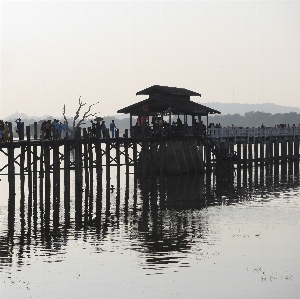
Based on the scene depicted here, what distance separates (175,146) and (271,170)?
15.0 m

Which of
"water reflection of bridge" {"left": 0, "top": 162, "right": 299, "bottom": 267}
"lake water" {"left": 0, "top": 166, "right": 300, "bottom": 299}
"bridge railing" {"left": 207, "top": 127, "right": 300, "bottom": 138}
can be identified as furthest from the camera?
"bridge railing" {"left": 207, "top": 127, "right": 300, "bottom": 138}

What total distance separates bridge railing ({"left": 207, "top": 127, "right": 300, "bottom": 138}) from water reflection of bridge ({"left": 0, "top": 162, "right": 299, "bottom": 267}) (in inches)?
223

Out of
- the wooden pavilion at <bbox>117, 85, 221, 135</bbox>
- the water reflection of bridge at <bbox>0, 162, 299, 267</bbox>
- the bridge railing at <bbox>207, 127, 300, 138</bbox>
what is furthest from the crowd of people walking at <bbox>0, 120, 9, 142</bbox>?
the bridge railing at <bbox>207, 127, 300, 138</bbox>

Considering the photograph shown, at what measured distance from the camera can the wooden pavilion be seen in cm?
6288

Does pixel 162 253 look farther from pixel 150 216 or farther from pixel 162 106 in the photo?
pixel 162 106

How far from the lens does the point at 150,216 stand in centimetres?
4047

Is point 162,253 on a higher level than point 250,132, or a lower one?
lower

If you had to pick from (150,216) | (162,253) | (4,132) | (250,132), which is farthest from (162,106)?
(162,253)

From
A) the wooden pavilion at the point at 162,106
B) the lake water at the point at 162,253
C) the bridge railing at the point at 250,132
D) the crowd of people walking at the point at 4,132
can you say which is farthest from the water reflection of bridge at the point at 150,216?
the bridge railing at the point at 250,132

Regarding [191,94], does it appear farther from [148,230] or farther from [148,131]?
[148,230]

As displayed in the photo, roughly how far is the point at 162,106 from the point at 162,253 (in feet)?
115

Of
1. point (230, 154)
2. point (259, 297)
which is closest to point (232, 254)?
point (259, 297)

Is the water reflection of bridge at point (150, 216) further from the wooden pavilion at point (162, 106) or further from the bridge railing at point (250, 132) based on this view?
the bridge railing at point (250, 132)

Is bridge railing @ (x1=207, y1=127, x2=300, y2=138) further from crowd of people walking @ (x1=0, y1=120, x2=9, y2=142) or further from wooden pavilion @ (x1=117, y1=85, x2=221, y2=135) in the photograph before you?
crowd of people walking @ (x1=0, y1=120, x2=9, y2=142)
